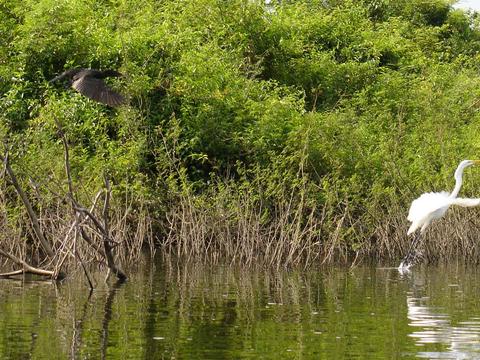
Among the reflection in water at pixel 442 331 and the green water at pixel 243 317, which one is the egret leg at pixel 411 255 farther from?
the reflection in water at pixel 442 331

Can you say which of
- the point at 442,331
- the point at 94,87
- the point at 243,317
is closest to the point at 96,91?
the point at 94,87

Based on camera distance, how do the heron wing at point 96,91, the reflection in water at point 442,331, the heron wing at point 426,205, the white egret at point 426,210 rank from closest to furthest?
the reflection in water at point 442,331 < the heron wing at point 96,91 < the white egret at point 426,210 < the heron wing at point 426,205

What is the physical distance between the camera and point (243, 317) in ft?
32.7

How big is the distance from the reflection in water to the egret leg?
13.8 ft

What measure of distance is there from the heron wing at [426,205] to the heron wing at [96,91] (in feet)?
15.6

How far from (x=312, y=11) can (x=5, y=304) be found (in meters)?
14.7

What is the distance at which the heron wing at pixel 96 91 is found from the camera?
14.1 m

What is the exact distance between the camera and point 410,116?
67.4 feet

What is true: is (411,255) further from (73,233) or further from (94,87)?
(73,233)

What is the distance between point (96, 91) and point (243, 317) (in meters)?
5.22

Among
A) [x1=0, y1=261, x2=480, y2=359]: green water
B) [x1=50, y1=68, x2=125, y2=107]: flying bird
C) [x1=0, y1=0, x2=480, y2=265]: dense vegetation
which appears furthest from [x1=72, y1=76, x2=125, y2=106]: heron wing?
[x1=0, y1=261, x2=480, y2=359]: green water

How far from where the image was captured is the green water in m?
8.07

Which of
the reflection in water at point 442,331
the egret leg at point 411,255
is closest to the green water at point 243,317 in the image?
the reflection in water at point 442,331

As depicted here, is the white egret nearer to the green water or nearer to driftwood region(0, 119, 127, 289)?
the green water
